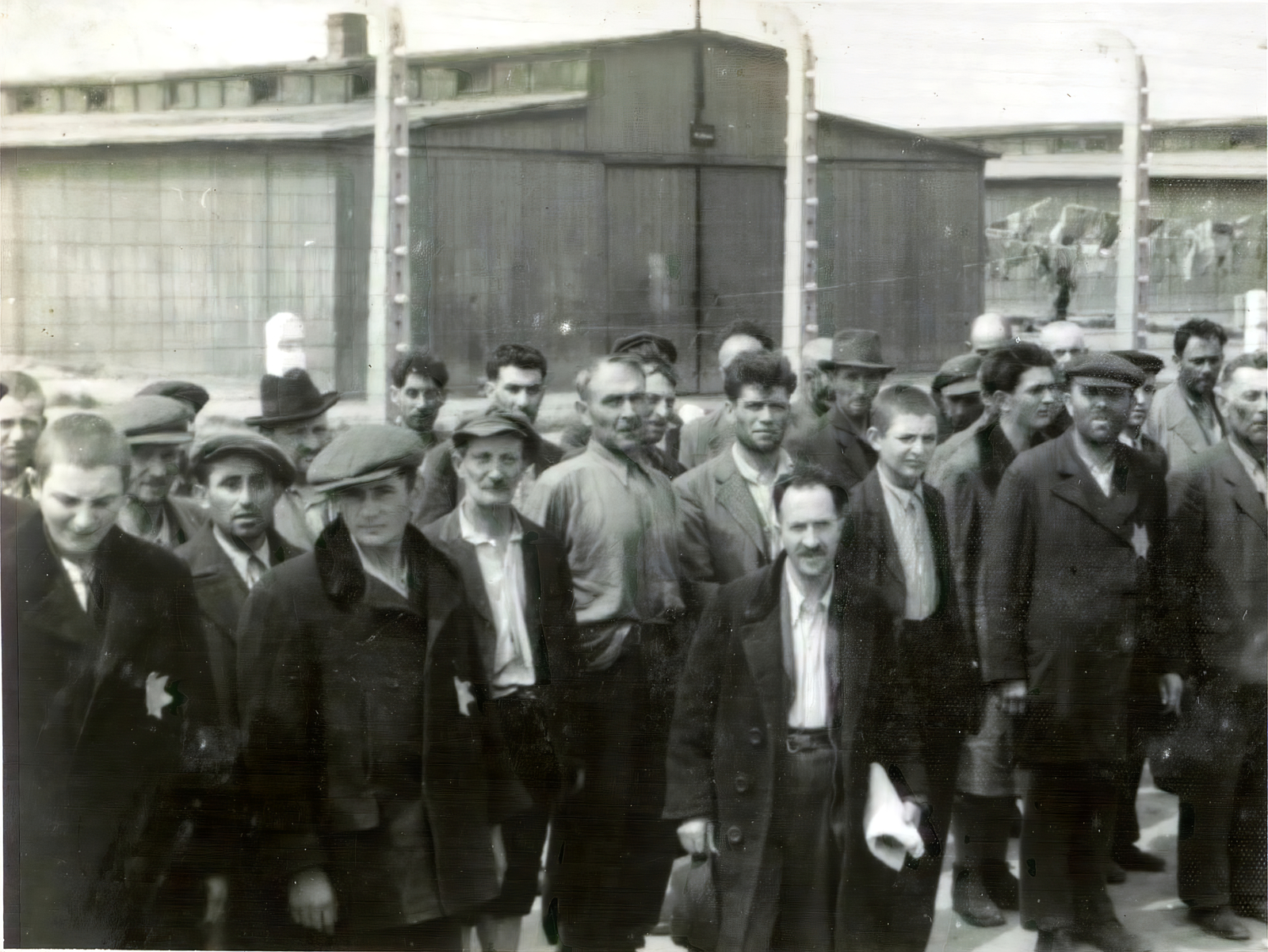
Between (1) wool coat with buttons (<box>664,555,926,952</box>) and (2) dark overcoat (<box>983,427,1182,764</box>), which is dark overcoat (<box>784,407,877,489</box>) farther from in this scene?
(2) dark overcoat (<box>983,427,1182,764</box>)

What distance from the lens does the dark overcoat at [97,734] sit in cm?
418

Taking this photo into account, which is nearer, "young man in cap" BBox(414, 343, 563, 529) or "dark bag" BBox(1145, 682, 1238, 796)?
"young man in cap" BBox(414, 343, 563, 529)

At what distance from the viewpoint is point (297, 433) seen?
4.14 m

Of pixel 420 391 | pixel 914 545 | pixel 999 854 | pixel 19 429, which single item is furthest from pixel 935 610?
pixel 19 429

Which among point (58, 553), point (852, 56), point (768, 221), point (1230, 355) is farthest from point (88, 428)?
point (1230, 355)

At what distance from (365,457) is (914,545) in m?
1.60

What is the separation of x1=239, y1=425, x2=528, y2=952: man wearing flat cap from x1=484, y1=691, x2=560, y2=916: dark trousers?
0.13 feet

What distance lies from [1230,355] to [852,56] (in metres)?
1.43

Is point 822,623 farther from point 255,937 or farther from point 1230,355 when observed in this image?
point 255,937

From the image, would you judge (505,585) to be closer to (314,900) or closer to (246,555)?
(246,555)

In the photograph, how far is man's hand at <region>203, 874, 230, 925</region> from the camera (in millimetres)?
4238

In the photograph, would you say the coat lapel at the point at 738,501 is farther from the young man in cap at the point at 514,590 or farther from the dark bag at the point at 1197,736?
the dark bag at the point at 1197,736

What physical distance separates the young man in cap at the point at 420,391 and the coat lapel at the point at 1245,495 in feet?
7.56

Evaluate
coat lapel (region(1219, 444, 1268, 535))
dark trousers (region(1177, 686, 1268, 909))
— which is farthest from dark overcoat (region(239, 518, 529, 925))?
coat lapel (region(1219, 444, 1268, 535))
